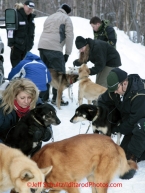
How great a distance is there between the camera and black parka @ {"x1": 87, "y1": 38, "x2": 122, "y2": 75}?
20.1 ft

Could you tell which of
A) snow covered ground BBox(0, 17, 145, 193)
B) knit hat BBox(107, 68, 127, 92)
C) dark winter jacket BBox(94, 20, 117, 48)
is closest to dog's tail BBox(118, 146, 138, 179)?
snow covered ground BBox(0, 17, 145, 193)

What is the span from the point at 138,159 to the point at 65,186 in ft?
5.18

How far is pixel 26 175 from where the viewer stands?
7.51 ft

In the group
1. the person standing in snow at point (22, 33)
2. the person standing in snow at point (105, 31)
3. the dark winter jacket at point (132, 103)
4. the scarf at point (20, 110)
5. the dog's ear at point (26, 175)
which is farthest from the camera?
the person standing in snow at point (105, 31)

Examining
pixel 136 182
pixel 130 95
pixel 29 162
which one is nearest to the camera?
pixel 29 162

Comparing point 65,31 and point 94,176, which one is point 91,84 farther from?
point 94,176

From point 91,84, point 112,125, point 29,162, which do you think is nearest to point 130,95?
point 112,125

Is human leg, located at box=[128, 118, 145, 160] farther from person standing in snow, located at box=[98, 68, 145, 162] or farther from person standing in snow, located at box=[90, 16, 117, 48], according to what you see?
person standing in snow, located at box=[90, 16, 117, 48]

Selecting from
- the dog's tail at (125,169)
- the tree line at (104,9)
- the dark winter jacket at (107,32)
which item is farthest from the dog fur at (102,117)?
the tree line at (104,9)

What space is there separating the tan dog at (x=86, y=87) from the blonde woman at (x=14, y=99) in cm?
312

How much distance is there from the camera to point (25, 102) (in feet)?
12.1

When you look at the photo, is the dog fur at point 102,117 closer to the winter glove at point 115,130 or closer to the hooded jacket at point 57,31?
the winter glove at point 115,130

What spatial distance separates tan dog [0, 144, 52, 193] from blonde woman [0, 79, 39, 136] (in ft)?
3.44

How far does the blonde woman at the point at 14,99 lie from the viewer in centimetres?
361
